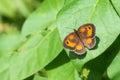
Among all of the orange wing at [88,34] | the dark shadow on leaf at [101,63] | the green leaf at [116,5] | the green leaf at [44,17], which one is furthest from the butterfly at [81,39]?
the green leaf at [44,17]

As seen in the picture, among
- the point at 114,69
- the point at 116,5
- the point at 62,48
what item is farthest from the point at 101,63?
the point at 116,5

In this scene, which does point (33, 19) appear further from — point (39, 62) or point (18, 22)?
point (18, 22)

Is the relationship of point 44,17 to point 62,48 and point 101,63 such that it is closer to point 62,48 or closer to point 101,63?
point 62,48

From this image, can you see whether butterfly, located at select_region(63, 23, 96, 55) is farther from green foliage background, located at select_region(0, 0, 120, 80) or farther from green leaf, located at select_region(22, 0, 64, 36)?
green leaf, located at select_region(22, 0, 64, 36)

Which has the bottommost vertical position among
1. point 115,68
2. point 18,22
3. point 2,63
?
point 115,68

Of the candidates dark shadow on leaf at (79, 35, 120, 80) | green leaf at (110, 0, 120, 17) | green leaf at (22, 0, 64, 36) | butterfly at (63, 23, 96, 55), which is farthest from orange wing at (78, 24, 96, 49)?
green leaf at (22, 0, 64, 36)

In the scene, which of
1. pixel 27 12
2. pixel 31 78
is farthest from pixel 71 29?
pixel 27 12

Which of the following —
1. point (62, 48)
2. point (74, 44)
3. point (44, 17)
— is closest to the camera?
point (74, 44)
